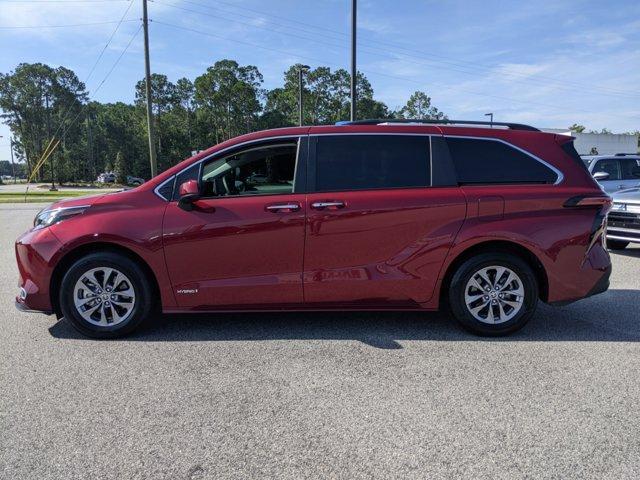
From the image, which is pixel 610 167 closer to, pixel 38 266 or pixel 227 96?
pixel 38 266

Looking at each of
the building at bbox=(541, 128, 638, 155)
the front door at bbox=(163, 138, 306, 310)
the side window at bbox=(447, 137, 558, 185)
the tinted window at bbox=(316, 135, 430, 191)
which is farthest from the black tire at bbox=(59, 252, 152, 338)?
the building at bbox=(541, 128, 638, 155)

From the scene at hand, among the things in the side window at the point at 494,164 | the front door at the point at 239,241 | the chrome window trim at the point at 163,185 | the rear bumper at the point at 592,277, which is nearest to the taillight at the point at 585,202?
the side window at the point at 494,164

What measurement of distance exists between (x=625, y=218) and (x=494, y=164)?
18.2 ft

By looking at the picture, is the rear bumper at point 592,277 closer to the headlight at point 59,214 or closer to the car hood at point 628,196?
the headlight at point 59,214

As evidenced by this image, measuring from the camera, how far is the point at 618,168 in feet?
41.1

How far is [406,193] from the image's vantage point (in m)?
4.60

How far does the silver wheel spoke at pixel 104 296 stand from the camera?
454cm

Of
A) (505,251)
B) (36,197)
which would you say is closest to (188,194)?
(505,251)

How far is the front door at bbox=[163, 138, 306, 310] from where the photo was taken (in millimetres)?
4484

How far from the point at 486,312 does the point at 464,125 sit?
1788 mm

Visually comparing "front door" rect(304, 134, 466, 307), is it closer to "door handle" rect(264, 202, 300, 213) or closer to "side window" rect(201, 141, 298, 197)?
"door handle" rect(264, 202, 300, 213)

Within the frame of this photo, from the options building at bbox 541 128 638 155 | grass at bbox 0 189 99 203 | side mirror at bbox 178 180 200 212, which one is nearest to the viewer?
side mirror at bbox 178 180 200 212

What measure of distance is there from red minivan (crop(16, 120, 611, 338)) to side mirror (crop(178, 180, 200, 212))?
0.01 metres

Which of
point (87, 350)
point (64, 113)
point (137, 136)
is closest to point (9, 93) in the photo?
point (64, 113)
